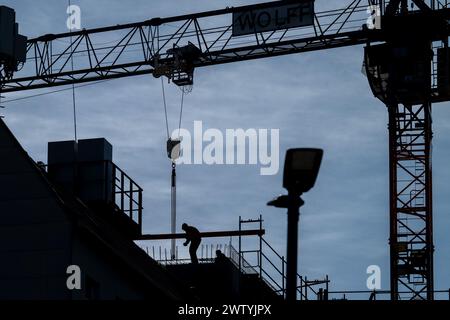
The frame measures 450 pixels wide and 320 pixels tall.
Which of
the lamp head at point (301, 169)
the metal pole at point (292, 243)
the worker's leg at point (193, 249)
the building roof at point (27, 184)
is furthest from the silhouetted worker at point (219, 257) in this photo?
the lamp head at point (301, 169)

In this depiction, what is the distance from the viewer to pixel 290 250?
2189cm

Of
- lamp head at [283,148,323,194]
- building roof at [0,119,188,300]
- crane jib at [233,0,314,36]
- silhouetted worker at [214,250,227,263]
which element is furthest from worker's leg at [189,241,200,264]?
lamp head at [283,148,323,194]

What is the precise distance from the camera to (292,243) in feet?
71.7

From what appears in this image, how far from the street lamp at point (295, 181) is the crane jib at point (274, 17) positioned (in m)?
54.1

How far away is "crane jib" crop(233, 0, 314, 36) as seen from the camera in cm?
7600

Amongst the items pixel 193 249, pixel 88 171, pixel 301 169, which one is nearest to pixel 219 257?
pixel 193 249

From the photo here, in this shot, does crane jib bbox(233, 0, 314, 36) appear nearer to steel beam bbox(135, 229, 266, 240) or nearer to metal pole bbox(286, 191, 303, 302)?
steel beam bbox(135, 229, 266, 240)

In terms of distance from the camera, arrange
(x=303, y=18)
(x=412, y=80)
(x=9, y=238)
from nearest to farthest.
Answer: (x=9, y=238), (x=303, y=18), (x=412, y=80)

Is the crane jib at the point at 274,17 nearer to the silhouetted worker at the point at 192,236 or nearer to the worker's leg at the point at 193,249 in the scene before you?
the worker's leg at the point at 193,249

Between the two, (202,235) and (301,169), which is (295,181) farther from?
(202,235)

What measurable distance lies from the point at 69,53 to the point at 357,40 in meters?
16.8
